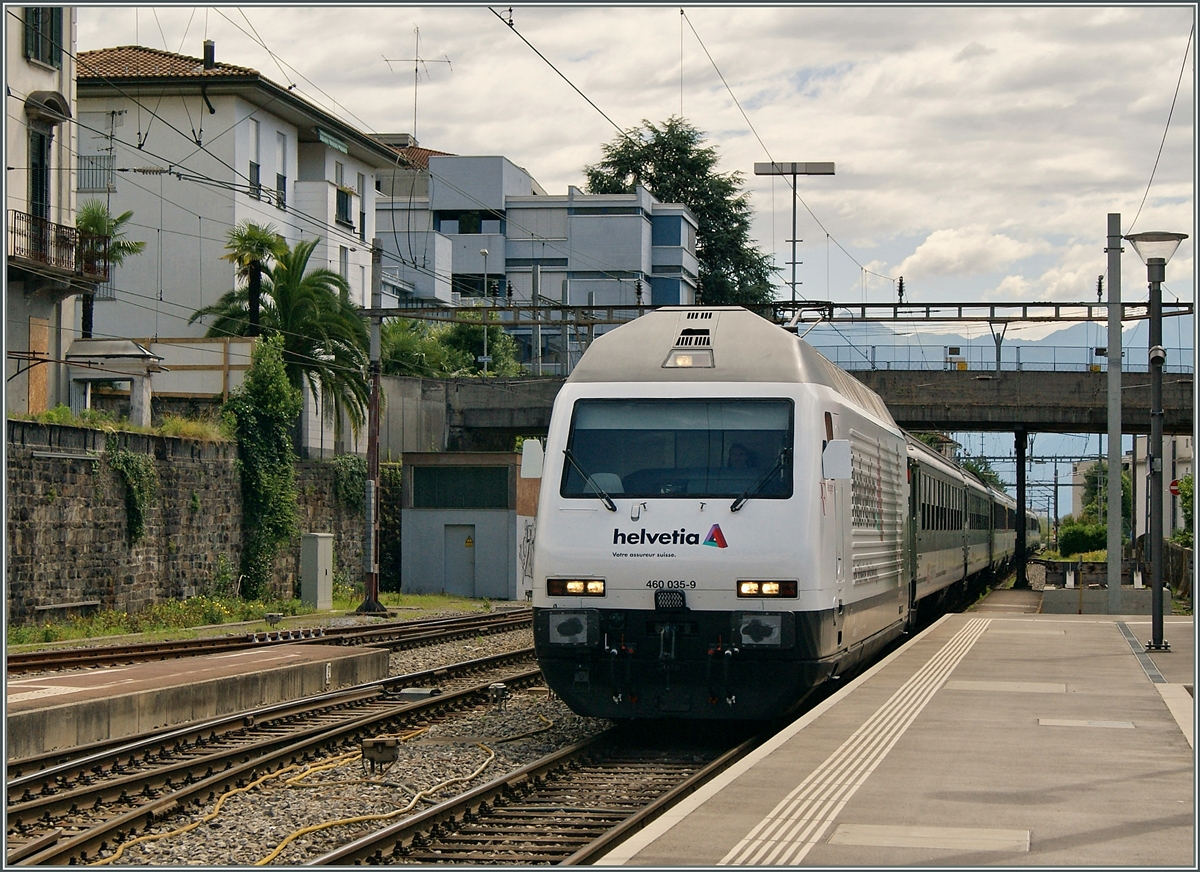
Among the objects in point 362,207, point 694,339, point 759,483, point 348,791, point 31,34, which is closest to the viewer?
point 348,791

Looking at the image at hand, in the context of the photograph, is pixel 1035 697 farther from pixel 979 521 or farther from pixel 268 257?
pixel 268 257

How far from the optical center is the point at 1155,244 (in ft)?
58.6

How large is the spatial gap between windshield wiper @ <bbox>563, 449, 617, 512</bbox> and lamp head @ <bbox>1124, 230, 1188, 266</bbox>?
8822mm

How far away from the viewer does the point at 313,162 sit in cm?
5188

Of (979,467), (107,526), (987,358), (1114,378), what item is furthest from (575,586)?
(979,467)

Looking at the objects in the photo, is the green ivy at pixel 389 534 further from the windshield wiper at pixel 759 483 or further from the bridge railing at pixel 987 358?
the windshield wiper at pixel 759 483

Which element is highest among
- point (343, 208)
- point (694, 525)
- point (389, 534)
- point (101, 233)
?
point (343, 208)

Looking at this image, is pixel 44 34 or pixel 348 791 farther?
pixel 44 34

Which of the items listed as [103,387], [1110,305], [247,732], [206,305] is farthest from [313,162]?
[247,732]

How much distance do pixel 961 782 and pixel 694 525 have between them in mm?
3411

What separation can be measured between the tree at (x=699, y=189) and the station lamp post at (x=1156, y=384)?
215 ft

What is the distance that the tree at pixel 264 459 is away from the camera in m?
33.3

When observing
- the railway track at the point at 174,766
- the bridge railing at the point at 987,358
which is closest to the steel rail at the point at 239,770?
the railway track at the point at 174,766

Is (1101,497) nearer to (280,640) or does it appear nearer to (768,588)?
(280,640)
